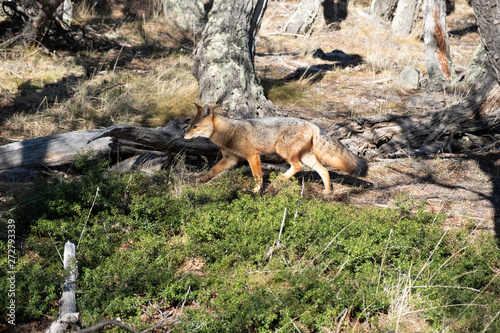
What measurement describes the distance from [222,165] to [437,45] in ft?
23.8

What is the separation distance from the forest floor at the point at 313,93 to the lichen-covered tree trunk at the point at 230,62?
0.62 metres

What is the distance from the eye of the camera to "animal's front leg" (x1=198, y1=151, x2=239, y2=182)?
256 inches

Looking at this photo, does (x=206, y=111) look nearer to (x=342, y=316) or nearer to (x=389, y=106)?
(x=342, y=316)

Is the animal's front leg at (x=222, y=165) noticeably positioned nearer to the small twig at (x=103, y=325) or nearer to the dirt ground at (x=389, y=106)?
the dirt ground at (x=389, y=106)

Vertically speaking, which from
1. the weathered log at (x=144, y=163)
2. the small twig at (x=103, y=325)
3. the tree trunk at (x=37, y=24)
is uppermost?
the tree trunk at (x=37, y=24)

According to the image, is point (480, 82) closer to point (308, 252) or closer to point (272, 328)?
point (308, 252)

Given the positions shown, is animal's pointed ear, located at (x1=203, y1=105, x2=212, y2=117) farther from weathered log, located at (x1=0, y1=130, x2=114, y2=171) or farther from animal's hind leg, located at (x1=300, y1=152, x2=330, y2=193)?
animal's hind leg, located at (x1=300, y1=152, x2=330, y2=193)

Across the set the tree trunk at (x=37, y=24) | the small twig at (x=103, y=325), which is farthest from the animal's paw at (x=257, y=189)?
the tree trunk at (x=37, y=24)

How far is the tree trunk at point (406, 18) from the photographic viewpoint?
1755 cm

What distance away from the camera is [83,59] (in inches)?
464

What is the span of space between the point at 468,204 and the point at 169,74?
705cm

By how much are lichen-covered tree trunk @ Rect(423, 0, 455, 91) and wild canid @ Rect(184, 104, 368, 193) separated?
5.64 metres

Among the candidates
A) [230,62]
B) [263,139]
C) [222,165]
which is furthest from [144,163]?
[230,62]

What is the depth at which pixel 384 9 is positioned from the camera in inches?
788
